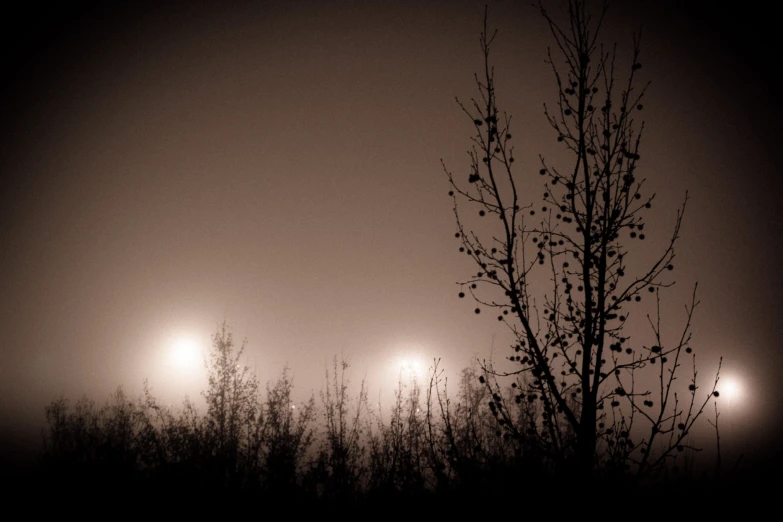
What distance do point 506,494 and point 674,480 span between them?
1769 mm

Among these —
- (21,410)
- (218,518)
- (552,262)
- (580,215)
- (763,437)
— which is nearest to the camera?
(580,215)

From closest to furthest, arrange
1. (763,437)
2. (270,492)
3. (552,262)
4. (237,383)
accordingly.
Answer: (552,262) < (270,492) < (237,383) < (763,437)

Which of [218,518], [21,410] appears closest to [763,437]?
[218,518]

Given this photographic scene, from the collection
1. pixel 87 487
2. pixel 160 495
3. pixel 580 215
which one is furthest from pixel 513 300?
pixel 87 487

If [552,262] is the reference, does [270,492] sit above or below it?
below

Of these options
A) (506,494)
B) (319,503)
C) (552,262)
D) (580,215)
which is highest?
(580,215)

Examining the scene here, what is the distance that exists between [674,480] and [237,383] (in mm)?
25686

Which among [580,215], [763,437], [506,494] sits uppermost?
[580,215]

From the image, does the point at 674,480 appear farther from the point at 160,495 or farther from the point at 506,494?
the point at 160,495

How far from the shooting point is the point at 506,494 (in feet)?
14.2

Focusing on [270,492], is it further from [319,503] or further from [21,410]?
[21,410]

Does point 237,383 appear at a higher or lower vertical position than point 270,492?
higher

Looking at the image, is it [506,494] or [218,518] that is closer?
[506,494]

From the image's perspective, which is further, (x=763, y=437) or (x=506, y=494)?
(x=763, y=437)
